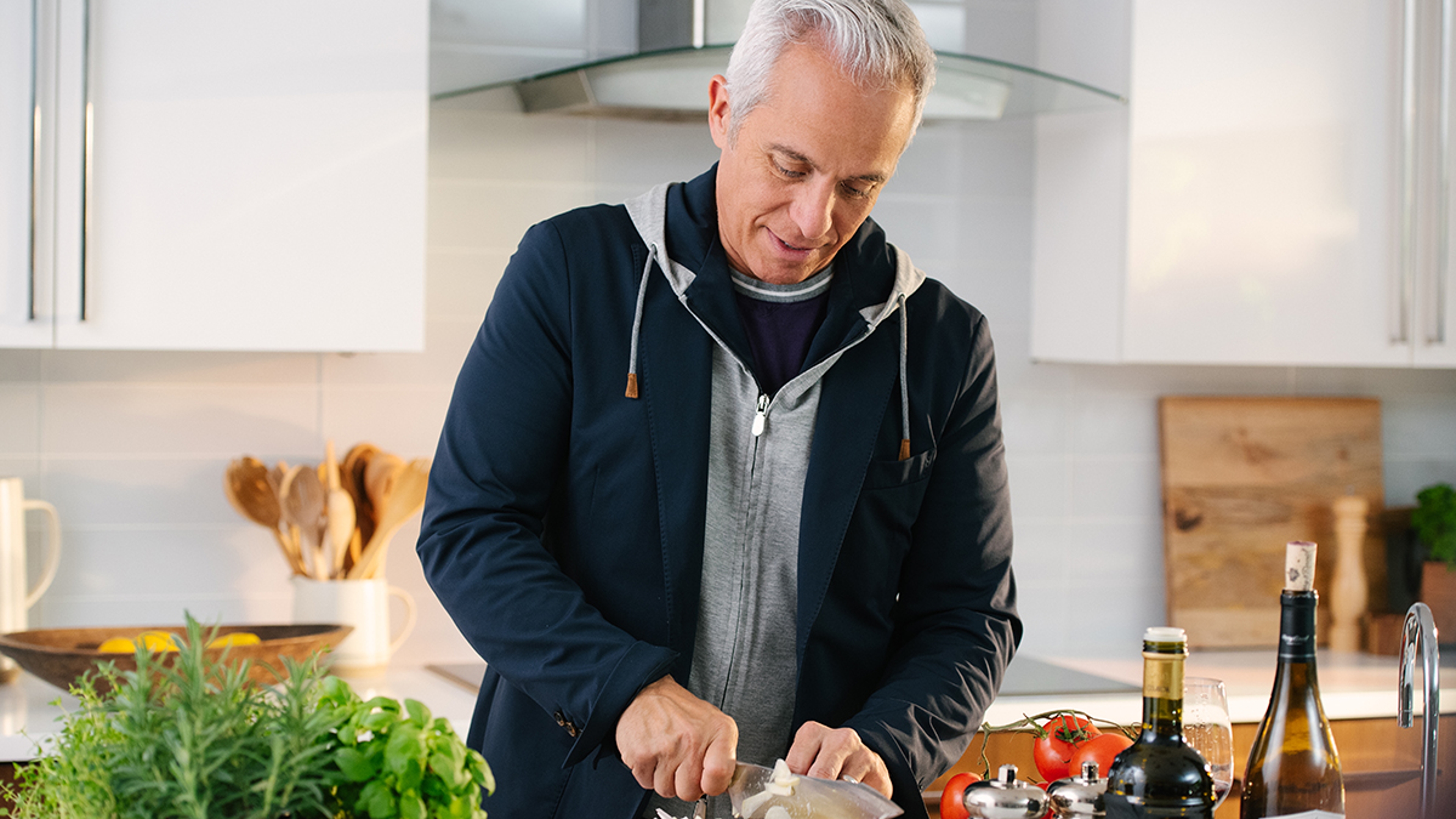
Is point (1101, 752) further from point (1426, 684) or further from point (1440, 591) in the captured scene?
point (1440, 591)

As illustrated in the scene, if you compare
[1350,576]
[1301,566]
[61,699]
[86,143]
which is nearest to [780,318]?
[1301,566]

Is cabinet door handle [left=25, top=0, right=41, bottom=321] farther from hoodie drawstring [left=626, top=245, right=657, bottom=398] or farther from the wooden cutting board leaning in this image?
the wooden cutting board leaning

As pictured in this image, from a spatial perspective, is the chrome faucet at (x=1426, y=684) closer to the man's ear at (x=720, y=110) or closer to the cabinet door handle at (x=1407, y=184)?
the man's ear at (x=720, y=110)

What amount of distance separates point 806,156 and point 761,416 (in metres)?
0.26

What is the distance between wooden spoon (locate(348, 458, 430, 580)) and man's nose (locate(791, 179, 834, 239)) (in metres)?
1.21

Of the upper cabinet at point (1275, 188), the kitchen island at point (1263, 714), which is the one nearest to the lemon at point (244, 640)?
the kitchen island at point (1263, 714)

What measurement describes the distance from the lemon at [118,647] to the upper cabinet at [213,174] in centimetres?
44

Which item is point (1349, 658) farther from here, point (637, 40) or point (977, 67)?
point (637, 40)

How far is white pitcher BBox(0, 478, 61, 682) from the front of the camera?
6.92ft

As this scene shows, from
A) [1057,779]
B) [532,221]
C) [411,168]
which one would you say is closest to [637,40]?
[532,221]

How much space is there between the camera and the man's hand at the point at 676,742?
1.00 metres

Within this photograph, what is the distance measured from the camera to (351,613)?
2209 millimetres

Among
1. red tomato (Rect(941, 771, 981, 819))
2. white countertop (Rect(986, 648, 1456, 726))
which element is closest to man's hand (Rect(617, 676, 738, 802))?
red tomato (Rect(941, 771, 981, 819))

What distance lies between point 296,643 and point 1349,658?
1.92 m
